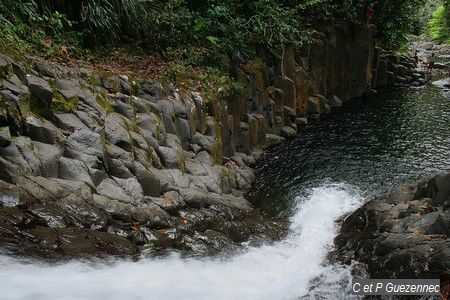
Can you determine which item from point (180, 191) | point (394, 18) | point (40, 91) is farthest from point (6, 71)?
point (394, 18)

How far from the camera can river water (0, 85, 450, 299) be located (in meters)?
5.29

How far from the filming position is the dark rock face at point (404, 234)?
6.22 metres

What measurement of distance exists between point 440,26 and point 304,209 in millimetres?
47352

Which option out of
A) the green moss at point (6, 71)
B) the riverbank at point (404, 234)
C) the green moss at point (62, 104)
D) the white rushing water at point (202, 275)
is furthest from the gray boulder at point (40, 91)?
the riverbank at point (404, 234)

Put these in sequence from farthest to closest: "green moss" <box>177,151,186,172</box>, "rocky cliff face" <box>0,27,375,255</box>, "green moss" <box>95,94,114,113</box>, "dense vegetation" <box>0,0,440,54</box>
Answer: "dense vegetation" <box>0,0,440,54</box>
"green moss" <box>177,151,186,172</box>
"green moss" <box>95,94,114,113</box>
"rocky cliff face" <box>0,27,375,255</box>

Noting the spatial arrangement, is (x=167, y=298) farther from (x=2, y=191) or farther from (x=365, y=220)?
(x=365, y=220)

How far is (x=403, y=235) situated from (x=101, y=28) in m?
9.18

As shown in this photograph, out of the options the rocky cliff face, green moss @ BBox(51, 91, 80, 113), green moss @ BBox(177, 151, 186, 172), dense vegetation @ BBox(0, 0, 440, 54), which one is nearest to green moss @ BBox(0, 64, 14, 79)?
the rocky cliff face

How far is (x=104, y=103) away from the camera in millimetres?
Result: 9281

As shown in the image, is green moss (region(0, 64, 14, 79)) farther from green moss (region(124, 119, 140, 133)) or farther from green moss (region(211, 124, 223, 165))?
green moss (region(211, 124, 223, 165))

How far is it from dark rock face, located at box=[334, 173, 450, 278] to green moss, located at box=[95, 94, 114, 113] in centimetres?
587

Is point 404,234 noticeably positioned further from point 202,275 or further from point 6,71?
point 6,71

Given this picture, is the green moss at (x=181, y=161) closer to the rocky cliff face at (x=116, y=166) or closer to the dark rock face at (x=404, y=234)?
the rocky cliff face at (x=116, y=166)

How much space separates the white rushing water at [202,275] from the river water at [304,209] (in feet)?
0.05
